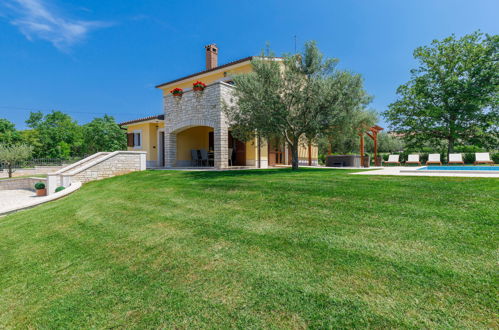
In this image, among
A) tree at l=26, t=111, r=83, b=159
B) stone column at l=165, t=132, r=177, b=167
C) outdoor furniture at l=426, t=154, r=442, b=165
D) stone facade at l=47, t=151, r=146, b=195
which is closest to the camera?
stone facade at l=47, t=151, r=146, b=195

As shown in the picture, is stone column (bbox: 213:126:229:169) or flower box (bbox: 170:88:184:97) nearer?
stone column (bbox: 213:126:229:169)

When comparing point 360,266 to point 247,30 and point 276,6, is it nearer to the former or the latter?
point 276,6

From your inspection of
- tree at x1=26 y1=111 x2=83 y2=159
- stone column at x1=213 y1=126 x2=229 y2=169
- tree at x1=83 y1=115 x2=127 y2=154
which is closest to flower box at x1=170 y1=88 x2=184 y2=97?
stone column at x1=213 y1=126 x2=229 y2=169

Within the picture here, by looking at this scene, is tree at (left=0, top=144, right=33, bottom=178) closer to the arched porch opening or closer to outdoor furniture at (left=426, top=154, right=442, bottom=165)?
the arched porch opening

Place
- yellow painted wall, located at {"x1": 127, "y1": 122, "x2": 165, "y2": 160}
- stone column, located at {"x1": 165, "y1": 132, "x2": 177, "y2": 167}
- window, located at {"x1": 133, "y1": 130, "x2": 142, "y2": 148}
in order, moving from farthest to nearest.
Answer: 1. window, located at {"x1": 133, "y1": 130, "x2": 142, "y2": 148}
2. yellow painted wall, located at {"x1": 127, "y1": 122, "x2": 165, "y2": 160}
3. stone column, located at {"x1": 165, "y1": 132, "x2": 177, "y2": 167}

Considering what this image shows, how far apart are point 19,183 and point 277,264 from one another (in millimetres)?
20148

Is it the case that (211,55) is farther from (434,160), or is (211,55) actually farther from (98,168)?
(434,160)

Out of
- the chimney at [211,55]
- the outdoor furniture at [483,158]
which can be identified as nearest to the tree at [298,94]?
the chimney at [211,55]

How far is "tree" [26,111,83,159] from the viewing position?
35312 mm

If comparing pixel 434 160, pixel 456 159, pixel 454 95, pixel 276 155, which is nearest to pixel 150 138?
pixel 276 155

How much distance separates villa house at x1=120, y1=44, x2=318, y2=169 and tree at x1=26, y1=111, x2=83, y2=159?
23.9 meters

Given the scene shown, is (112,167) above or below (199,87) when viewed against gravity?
below

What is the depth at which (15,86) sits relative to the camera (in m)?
49.3

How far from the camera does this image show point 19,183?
50.0ft
